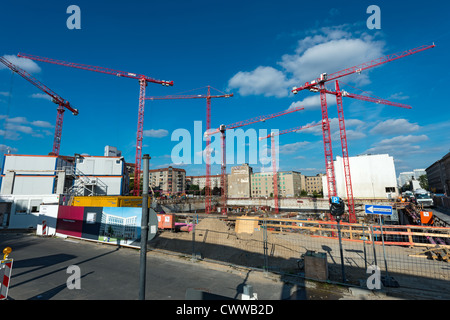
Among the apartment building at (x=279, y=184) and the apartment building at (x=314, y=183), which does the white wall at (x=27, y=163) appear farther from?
the apartment building at (x=314, y=183)

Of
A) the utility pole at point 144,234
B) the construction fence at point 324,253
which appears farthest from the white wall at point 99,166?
the utility pole at point 144,234

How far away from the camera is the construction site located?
27.6 ft

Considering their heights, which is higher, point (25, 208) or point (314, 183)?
point (314, 183)

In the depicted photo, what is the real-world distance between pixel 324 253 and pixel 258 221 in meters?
13.7

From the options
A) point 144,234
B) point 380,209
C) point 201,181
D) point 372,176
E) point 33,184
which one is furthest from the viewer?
point 201,181

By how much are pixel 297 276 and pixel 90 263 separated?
815 centimetres

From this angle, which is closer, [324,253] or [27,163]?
[324,253]

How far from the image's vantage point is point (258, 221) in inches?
824

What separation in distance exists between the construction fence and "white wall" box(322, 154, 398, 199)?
5502 centimetres

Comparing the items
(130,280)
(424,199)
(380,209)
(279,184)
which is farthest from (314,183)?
(130,280)

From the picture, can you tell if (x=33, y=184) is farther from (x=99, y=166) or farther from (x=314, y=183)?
(x=314, y=183)

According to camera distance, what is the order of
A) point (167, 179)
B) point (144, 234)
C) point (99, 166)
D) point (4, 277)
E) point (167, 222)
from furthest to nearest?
point (167, 179)
point (99, 166)
point (167, 222)
point (4, 277)
point (144, 234)

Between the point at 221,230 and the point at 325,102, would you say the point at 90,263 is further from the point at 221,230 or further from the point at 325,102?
the point at 325,102

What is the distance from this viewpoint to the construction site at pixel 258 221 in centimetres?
841
